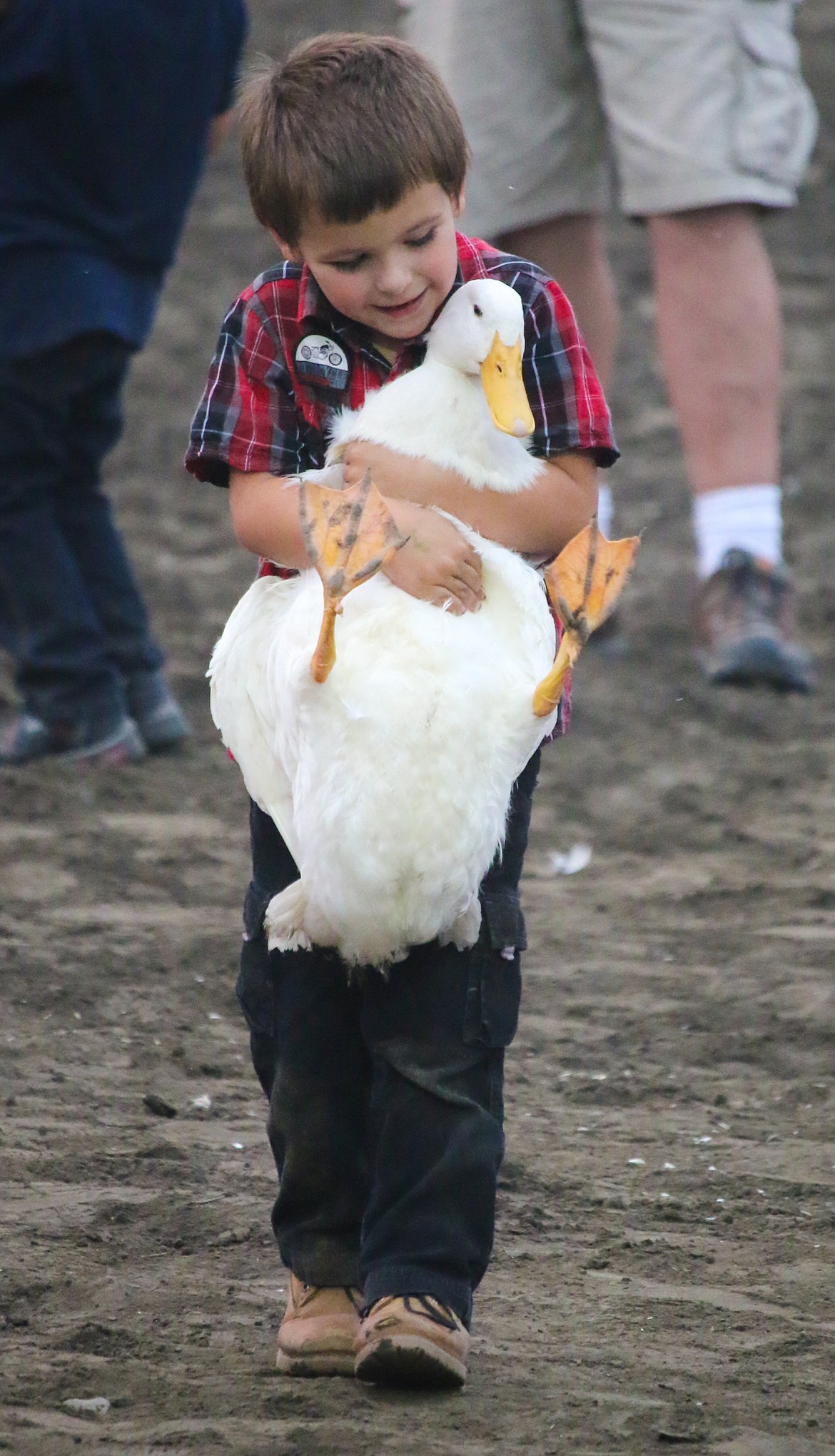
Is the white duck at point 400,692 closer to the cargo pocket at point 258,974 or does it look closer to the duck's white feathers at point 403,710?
the duck's white feathers at point 403,710

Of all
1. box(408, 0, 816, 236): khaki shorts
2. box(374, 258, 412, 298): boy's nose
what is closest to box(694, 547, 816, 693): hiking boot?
box(408, 0, 816, 236): khaki shorts

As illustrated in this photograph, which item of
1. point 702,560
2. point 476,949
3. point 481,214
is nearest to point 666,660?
point 702,560

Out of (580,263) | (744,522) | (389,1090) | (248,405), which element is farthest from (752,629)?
(389,1090)

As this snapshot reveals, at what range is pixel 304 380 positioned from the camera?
2.08 m

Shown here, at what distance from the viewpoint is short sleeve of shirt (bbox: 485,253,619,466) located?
2.07 meters

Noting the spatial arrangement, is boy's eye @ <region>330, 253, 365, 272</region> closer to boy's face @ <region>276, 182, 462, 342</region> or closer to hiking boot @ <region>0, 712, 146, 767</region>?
boy's face @ <region>276, 182, 462, 342</region>

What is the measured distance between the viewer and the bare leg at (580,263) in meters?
4.64

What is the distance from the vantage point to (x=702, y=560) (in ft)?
15.4

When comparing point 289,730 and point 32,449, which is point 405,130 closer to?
point 289,730

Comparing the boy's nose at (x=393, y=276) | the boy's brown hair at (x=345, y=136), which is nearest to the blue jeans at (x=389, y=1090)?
the boy's nose at (x=393, y=276)

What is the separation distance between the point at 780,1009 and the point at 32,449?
2006 millimetres

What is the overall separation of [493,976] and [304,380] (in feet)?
2.29

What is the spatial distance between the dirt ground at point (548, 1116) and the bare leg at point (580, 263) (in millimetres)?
840

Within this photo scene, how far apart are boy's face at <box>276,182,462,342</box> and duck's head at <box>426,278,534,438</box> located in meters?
0.05
